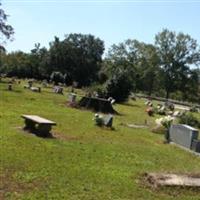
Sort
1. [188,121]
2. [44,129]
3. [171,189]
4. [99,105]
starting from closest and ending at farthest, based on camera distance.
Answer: [171,189] < [44,129] < [188,121] < [99,105]

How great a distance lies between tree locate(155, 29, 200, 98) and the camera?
99188 millimetres

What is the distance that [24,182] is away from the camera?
10.9 meters

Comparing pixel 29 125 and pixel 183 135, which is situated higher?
pixel 183 135

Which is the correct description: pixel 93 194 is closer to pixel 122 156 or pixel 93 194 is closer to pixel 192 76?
pixel 122 156

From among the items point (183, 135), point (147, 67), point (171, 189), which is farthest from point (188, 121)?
point (147, 67)

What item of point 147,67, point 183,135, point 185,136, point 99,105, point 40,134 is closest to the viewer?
point 40,134

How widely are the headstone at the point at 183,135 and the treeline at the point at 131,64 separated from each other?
7142 centimetres

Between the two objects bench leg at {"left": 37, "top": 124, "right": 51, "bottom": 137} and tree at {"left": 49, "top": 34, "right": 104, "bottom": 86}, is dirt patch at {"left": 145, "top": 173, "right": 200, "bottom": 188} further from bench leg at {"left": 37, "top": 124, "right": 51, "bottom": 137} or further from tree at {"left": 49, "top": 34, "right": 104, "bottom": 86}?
tree at {"left": 49, "top": 34, "right": 104, "bottom": 86}

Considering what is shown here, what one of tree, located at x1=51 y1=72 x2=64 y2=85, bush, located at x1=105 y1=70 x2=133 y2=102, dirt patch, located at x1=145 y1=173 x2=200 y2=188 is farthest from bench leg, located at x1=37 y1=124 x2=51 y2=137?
tree, located at x1=51 y1=72 x2=64 y2=85

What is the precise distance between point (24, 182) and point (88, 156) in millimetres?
4091

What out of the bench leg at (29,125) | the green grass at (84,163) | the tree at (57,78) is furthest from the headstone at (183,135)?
the tree at (57,78)

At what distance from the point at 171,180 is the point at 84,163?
2617mm

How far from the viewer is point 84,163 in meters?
13.7

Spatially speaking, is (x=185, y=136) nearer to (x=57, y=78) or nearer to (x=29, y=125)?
(x=29, y=125)
